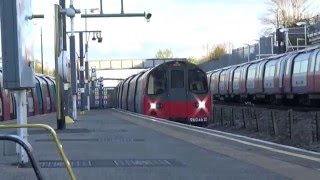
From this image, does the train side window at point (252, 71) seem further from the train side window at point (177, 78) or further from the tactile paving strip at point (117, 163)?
the tactile paving strip at point (117, 163)

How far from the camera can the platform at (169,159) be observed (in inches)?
372

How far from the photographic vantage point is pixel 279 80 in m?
38.3

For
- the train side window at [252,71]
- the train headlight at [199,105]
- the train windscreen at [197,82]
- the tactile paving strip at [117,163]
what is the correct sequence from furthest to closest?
the train side window at [252,71] < the train windscreen at [197,82] < the train headlight at [199,105] < the tactile paving strip at [117,163]

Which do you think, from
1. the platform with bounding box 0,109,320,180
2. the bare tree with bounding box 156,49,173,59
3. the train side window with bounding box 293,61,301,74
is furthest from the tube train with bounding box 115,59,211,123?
the bare tree with bounding box 156,49,173,59

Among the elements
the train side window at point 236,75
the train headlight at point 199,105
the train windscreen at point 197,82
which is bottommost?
the train headlight at point 199,105

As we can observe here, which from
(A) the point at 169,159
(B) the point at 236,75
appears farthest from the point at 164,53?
(A) the point at 169,159

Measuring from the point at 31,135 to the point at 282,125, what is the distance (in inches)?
413

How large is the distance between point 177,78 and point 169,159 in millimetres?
17840

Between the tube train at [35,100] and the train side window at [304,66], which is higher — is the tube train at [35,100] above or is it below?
below

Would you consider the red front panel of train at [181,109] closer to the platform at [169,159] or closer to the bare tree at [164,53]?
the platform at [169,159]

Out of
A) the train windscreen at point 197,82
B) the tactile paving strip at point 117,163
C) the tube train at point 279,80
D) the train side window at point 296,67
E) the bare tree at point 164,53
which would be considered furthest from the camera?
the bare tree at point 164,53

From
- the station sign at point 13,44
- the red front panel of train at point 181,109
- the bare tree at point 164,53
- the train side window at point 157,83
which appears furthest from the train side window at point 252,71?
the bare tree at point 164,53

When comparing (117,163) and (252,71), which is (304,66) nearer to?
(252,71)

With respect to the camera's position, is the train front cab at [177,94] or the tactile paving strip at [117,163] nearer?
the tactile paving strip at [117,163]
